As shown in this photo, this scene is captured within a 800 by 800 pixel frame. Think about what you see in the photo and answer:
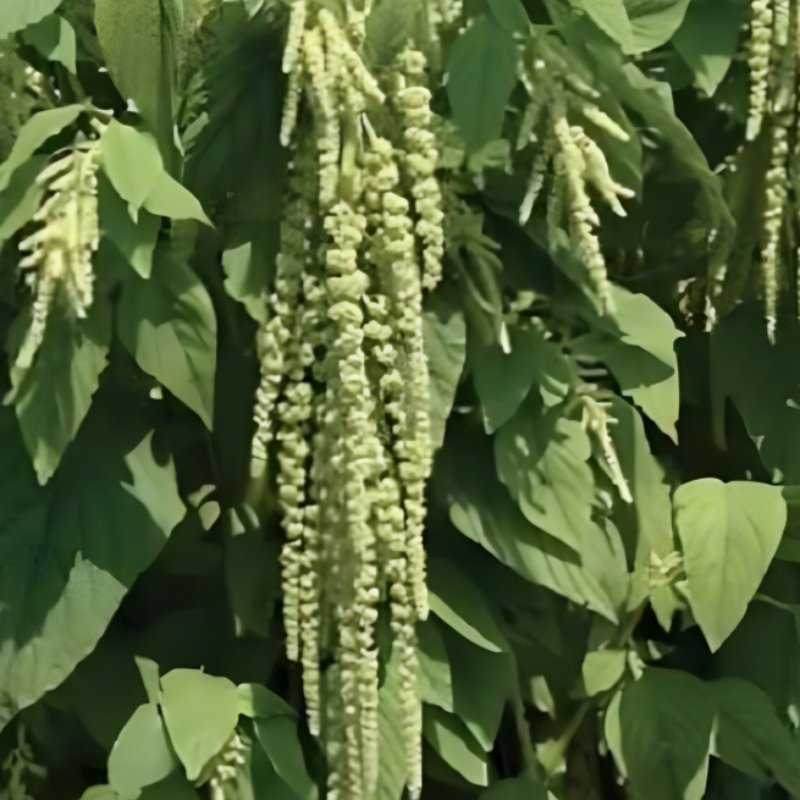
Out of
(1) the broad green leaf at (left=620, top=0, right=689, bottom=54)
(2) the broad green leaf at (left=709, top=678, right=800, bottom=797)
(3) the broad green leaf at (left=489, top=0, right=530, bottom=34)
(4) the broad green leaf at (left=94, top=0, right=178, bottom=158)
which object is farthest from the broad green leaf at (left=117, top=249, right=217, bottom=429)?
(2) the broad green leaf at (left=709, top=678, right=800, bottom=797)

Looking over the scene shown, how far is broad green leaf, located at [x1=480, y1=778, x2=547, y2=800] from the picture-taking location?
2.64 feet

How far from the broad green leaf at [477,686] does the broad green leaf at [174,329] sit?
1.07 ft

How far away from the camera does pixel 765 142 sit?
32.9 inches

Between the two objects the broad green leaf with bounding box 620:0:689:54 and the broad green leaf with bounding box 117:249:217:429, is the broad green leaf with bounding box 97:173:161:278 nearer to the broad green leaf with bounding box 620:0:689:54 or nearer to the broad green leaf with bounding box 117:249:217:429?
the broad green leaf with bounding box 117:249:217:429

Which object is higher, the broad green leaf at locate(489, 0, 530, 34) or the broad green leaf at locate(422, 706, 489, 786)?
the broad green leaf at locate(489, 0, 530, 34)

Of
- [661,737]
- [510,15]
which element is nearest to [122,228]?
[510,15]

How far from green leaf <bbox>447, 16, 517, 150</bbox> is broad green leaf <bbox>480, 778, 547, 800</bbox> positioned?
629mm

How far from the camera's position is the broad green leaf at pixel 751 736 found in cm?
85

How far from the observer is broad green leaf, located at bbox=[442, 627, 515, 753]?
0.80m

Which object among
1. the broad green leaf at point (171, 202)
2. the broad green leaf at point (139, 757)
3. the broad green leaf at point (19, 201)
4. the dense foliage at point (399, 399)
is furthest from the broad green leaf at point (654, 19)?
the broad green leaf at point (139, 757)

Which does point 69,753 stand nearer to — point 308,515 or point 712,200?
point 308,515

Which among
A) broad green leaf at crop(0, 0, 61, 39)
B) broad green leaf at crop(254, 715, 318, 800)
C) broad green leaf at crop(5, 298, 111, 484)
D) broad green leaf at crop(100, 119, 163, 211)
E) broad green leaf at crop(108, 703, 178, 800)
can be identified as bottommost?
broad green leaf at crop(254, 715, 318, 800)

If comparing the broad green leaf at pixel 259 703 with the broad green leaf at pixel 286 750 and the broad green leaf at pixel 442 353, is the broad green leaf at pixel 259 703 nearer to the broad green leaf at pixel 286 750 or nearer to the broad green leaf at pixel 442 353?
the broad green leaf at pixel 286 750

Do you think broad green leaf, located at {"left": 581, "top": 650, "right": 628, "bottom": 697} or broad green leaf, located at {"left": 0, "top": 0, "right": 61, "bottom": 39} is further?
broad green leaf, located at {"left": 581, "top": 650, "right": 628, "bottom": 697}
